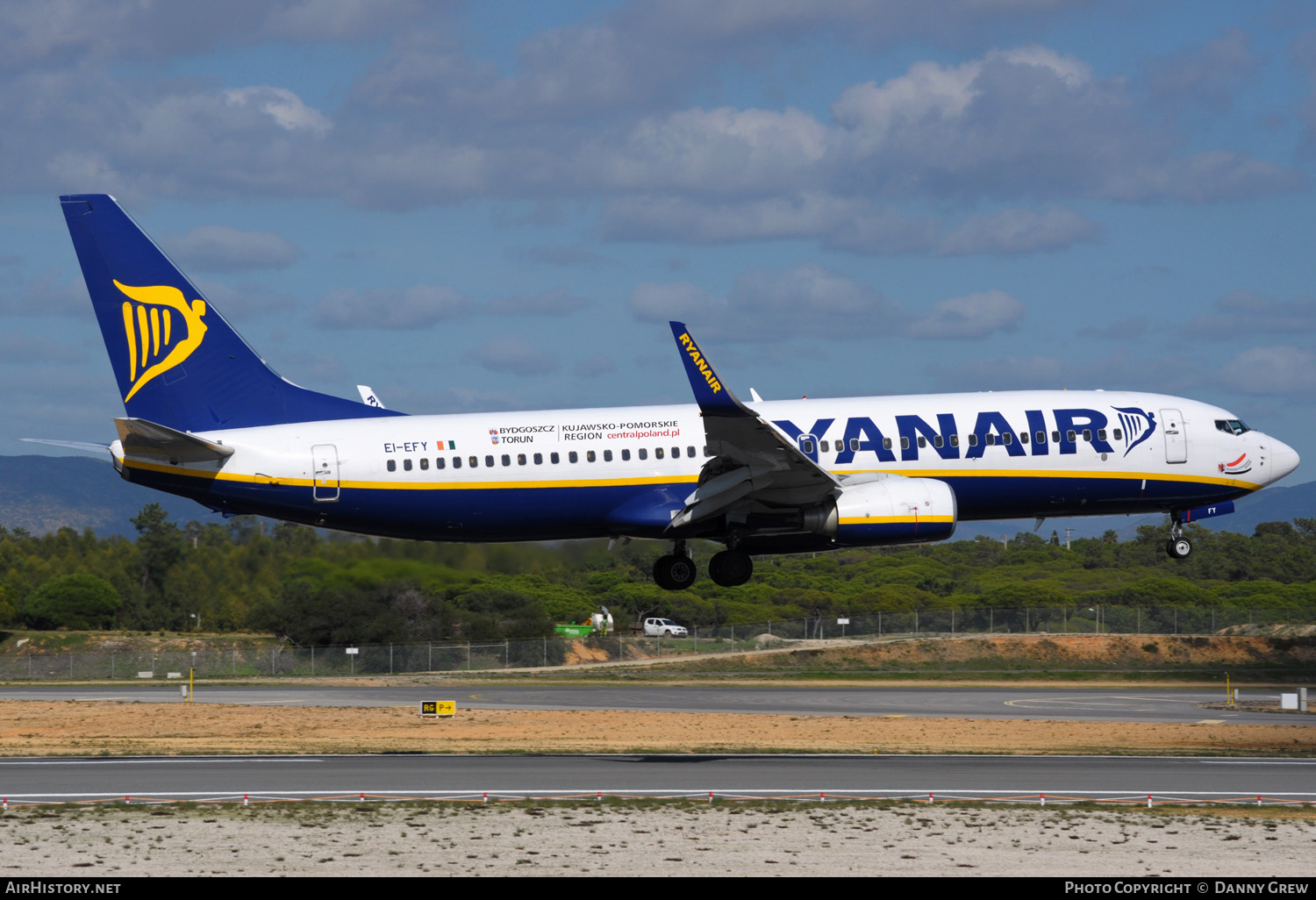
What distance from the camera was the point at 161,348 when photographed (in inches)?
1636

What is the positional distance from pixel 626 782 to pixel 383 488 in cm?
1067

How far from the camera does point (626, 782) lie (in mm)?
35250

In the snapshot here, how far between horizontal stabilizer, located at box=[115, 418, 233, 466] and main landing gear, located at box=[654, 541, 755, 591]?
1249cm

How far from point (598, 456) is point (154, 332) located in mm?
13295

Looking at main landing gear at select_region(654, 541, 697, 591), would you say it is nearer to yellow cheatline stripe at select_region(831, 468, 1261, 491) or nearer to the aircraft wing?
the aircraft wing

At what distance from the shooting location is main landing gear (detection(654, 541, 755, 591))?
4141 cm

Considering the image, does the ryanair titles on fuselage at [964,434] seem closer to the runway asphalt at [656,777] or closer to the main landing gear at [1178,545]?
the main landing gear at [1178,545]

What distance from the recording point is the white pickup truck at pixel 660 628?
4641 inches

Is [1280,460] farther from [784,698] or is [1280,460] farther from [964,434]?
[784,698]

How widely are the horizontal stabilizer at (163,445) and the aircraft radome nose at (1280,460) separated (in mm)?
31122

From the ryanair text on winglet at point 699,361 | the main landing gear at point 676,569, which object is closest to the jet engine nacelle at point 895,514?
the main landing gear at point 676,569

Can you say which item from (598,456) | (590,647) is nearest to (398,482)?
(598,456)

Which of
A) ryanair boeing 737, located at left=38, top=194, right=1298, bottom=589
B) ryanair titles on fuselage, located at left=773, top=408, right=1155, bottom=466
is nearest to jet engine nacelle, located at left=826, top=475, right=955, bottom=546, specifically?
ryanair boeing 737, located at left=38, top=194, right=1298, bottom=589
